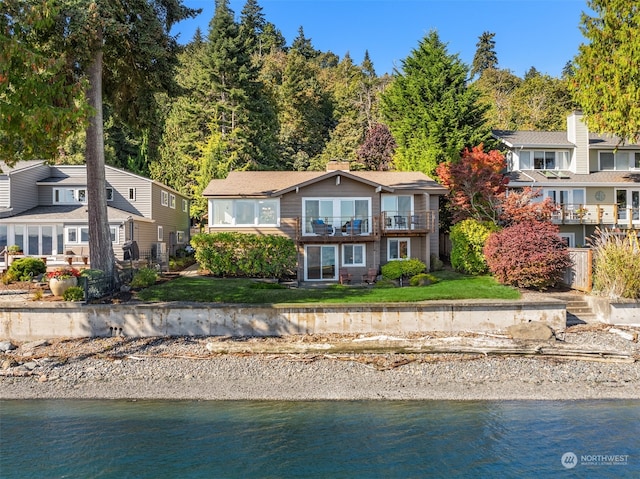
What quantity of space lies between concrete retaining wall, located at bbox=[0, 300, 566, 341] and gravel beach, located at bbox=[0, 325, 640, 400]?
0.43m

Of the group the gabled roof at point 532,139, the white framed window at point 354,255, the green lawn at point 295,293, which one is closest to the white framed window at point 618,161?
the gabled roof at point 532,139

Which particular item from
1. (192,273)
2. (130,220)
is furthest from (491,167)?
(130,220)

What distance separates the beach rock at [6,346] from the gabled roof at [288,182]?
11.4m

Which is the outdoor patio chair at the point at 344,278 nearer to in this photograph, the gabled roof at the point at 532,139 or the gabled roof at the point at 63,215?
the gabled roof at the point at 63,215

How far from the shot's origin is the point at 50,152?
46.7ft

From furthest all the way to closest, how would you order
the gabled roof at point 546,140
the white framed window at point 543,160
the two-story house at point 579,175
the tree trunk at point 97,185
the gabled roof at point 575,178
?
1. the white framed window at point 543,160
2. the gabled roof at point 546,140
3. the gabled roof at point 575,178
4. the two-story house at point 579,175
5. the tree trunk at point 97,185

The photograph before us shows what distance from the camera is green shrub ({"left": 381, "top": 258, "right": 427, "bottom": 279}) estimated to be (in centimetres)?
2341

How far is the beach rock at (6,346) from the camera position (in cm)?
1480

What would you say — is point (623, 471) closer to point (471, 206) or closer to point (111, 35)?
point (471, 206)

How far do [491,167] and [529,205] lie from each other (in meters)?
2.97

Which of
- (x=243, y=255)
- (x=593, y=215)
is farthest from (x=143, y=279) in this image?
(x=593, y=215)
